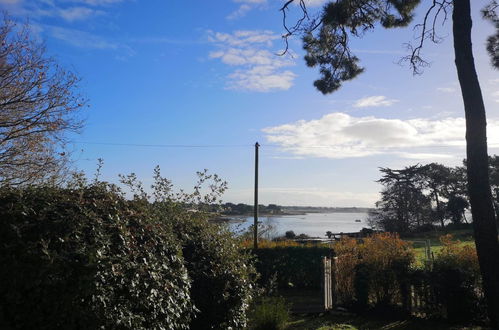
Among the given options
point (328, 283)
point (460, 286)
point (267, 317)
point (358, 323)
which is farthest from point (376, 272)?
point (267, 317)

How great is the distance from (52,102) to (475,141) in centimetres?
1524

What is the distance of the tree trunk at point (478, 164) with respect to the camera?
7426mm

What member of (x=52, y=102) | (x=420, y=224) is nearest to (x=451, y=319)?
(x=52, y=102)

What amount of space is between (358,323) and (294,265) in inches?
257

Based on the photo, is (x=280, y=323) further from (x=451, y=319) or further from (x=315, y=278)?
(x=315, y=278)

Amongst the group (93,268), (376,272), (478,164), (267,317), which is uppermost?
(478,164)

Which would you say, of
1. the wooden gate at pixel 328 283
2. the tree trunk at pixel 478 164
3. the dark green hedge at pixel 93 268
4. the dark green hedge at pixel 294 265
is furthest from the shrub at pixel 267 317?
the dark green hedge at pixel 294 265

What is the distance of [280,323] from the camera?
727 cm

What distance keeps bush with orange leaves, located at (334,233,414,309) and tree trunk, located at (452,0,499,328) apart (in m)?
2.46

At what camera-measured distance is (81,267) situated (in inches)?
155

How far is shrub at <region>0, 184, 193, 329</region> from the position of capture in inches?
151

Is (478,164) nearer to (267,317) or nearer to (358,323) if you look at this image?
(358,323)

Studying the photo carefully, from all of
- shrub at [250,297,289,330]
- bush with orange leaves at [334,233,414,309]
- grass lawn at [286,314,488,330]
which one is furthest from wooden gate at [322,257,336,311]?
shrub at [250,297,289,330]

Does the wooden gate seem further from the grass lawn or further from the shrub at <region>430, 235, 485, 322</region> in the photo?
the shrub at <region>430, 235, 485, 322</region>
